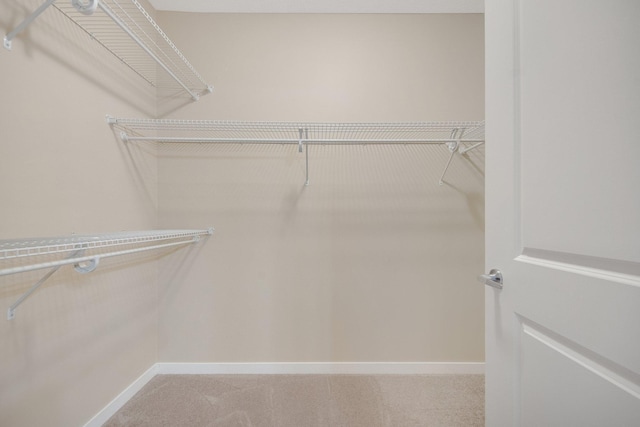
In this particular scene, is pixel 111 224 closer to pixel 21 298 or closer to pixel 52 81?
pixel 21 298

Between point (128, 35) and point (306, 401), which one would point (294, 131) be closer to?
point (128, 35)

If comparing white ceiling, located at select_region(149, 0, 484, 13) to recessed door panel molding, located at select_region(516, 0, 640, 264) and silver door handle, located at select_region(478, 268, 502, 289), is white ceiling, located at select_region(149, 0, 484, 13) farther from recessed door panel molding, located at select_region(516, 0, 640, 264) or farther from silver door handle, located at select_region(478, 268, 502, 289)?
silver door handle, located at select_region(478, 268, 502, 289)

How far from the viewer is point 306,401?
139cm

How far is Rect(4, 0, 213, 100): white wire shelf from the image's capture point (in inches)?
33.9

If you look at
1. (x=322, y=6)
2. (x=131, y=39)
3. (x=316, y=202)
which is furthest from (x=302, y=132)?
(x=131, y=39)

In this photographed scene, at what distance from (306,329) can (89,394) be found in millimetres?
1140

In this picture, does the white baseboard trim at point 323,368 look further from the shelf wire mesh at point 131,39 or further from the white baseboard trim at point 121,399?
the shelf wire mesh at point 131,39

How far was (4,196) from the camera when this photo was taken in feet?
2.83

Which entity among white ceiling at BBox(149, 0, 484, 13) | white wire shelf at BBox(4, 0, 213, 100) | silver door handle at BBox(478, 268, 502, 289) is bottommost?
silver door handle at BBox(478, 268, 502, 289)

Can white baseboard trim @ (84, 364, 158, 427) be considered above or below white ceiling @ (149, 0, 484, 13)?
below

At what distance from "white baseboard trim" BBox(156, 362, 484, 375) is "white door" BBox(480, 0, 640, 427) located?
0.96 m

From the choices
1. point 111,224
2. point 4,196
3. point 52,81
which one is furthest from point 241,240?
point 52,81

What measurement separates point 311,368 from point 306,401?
0.23 metres

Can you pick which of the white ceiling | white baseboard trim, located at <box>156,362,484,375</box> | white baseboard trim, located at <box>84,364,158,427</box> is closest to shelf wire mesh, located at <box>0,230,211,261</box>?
white baseboard trim, located at <box>84,364,158,427</box>
